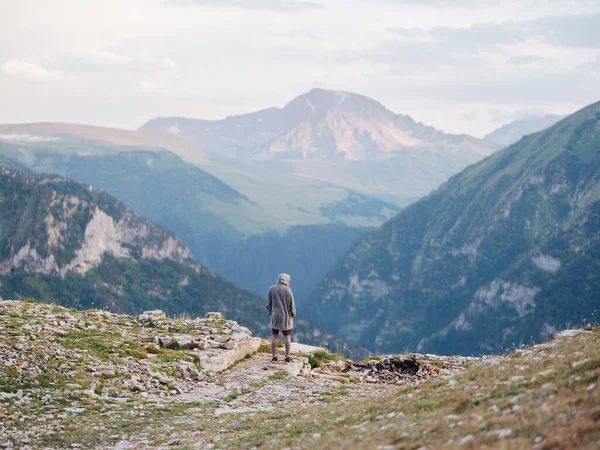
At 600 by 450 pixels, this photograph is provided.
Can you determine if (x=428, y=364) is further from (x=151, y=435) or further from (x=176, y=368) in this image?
(x=151, y=435)

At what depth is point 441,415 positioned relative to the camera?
1491cm

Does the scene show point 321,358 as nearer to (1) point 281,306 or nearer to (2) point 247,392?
(1) point 281,306

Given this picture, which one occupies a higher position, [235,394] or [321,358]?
[235,394]

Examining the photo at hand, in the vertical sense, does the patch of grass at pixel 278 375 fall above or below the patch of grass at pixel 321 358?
above

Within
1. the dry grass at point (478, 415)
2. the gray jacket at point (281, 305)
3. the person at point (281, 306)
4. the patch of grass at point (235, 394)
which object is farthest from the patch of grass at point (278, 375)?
the dry grass at point (478, 415)

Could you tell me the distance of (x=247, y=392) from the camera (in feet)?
83.7

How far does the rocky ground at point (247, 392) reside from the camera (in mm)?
13516

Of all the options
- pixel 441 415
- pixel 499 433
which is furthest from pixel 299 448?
pixel 499 433

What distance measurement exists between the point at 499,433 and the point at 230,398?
13.7 meters

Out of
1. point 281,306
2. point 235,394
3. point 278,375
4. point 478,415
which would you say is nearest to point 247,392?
point 235,394

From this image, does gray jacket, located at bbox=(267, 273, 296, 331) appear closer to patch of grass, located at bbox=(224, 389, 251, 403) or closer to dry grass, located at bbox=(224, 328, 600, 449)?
patch of grass, located at bbox=(224, 389, 251, 403)

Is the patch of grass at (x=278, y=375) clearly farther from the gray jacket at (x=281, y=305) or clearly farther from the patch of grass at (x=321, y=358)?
the patch of grass at (x=321, y=358)

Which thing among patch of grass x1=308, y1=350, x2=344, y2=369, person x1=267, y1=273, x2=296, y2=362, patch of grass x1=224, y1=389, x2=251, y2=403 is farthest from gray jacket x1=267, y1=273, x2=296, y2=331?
patch of grass x1=224, y1=389, x2=251, y2=403

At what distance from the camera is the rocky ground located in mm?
13516
